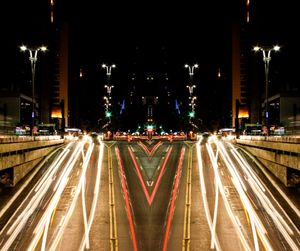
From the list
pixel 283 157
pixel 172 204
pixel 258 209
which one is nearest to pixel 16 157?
pixel 172 204

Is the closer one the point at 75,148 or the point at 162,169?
the point at 162,169

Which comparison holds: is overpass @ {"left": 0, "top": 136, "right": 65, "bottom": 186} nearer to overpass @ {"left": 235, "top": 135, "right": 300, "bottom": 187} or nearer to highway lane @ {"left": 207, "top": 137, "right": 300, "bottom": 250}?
highway lane @ {"left": 207, "top": 137, "right": 300, "bottom": 250}

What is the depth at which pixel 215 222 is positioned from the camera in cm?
3581

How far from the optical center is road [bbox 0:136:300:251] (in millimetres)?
31562

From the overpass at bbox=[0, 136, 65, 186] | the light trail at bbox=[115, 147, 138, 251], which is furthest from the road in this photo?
the overpass at bbox=[0, 136, 65, 186]

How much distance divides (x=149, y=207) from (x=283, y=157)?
1260 centimetres

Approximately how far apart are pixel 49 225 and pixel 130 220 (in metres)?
5.51

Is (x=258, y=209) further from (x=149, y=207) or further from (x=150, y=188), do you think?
(x=150, y=188)

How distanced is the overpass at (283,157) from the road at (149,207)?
121cm

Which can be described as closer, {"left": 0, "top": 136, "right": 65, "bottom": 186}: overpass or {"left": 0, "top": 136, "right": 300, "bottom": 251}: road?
{"left": 0, "top": 136, "right": 300, "bottom": 251}: road

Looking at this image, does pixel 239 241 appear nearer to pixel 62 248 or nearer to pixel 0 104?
pixel 62 248

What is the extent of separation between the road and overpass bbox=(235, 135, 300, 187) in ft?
Result: 3.98

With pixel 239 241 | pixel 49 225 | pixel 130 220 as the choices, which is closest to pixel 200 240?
pixel 239 241

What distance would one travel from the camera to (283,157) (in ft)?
152
